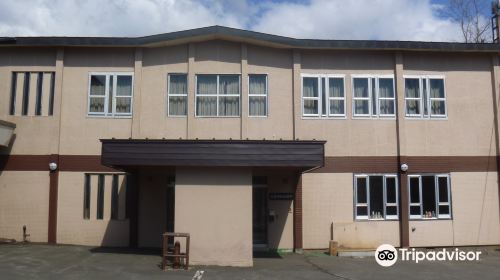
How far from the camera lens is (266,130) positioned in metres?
17.8

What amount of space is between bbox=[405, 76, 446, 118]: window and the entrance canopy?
6.28 m

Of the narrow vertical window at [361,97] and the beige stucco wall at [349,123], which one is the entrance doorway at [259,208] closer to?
the beige stucco wall at [349,123]

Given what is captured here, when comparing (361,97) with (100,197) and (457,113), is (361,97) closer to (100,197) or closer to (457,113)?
(457,113)

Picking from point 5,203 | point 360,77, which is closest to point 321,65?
point 360,77

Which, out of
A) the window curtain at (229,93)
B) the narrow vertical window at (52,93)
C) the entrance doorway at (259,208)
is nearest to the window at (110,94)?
the narrow vertical window at (52,93)

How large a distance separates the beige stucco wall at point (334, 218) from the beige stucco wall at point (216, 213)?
13.5 ft

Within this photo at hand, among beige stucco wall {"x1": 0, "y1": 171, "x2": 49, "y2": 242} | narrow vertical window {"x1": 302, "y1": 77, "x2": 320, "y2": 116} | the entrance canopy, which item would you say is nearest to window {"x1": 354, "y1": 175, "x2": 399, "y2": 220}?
narrow vertical window {"x1": 302, "y1": 77, "x2": 320, "y2": 116}

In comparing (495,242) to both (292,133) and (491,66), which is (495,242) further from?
(292,133)

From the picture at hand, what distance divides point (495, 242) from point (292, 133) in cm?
820

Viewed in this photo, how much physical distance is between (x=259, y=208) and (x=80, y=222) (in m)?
6.14

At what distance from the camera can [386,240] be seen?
694 inches

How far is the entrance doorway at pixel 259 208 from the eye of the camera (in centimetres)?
1780

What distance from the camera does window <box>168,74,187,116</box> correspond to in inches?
705

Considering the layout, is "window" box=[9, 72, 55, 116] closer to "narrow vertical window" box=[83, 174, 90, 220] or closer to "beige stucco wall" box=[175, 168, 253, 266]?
"narrow vertical window" box=[83, 174, 90, 220]
